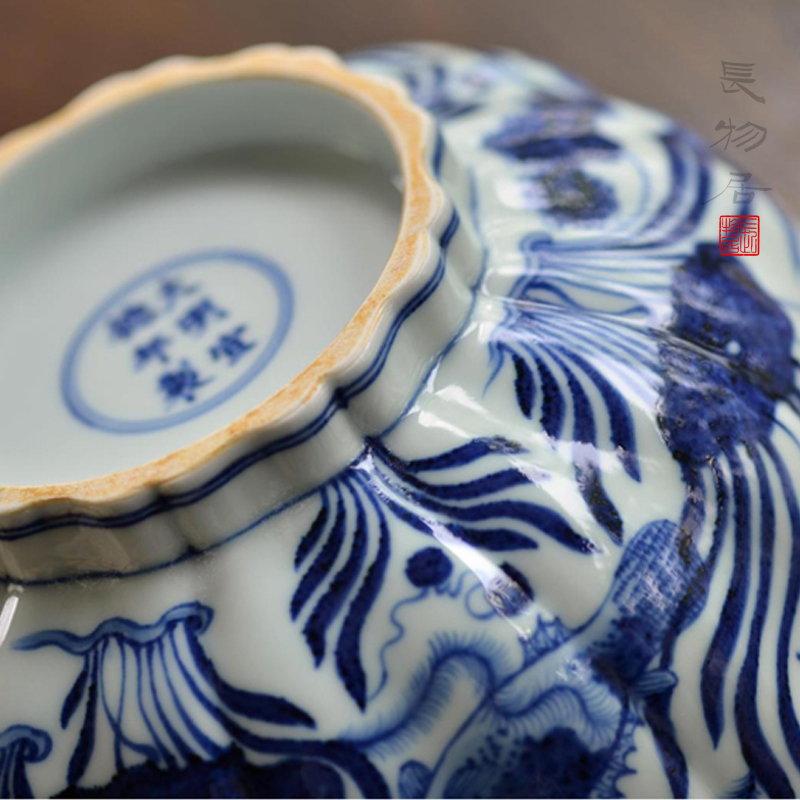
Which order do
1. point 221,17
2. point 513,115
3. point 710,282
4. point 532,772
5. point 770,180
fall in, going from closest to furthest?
point 532,772
point 710,282
point 513,115
point 770,180
point 221,17

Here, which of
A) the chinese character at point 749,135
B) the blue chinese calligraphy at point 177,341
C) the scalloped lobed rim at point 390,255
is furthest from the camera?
the chinese character at point 749,135

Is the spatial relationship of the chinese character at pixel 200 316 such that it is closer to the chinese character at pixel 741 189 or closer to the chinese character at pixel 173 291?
the chinese character at pixel 173 291

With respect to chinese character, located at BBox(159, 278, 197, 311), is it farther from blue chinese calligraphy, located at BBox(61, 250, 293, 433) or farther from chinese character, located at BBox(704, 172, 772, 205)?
chinese character, located at BBox(704, 172, 772, 205)

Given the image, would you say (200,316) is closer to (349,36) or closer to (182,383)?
(182,383)

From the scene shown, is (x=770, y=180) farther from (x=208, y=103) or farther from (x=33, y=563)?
(x=33, y=563)

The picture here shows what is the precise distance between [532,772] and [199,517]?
19 centimetres

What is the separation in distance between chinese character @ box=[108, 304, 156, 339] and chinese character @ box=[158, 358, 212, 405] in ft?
0.16

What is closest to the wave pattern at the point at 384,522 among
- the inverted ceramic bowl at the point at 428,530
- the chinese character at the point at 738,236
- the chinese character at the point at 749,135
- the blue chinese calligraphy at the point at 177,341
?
the inverted ceramic bowl at the point at 428,530

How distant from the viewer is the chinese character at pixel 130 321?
73cm

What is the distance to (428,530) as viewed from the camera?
570 mm

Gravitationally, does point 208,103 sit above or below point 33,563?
above

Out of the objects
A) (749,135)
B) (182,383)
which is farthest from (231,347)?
(749,135)

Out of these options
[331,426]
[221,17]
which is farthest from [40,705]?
[221,17]

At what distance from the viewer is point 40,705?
58 cm
